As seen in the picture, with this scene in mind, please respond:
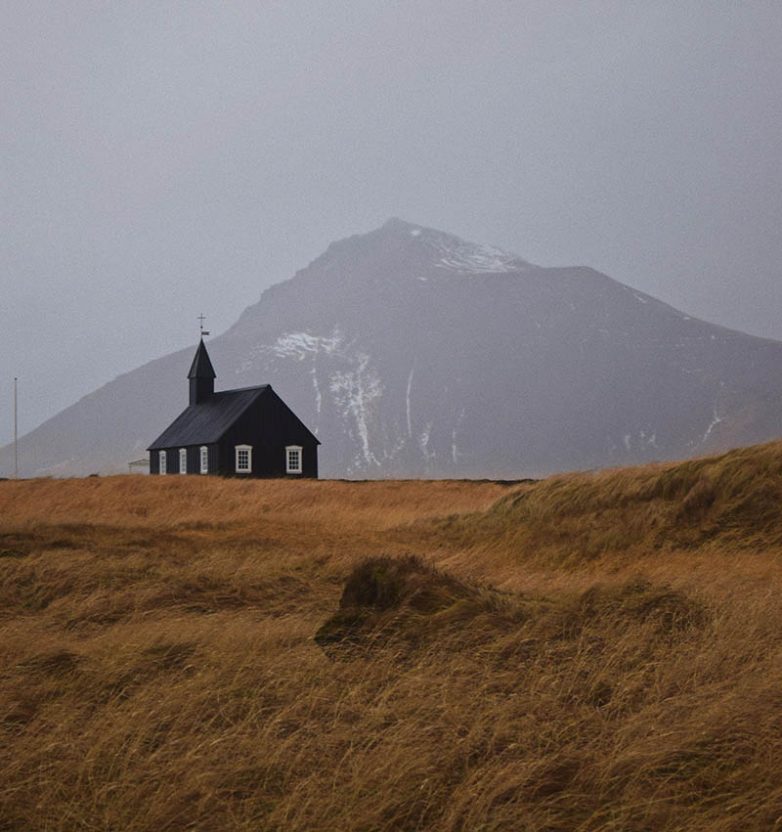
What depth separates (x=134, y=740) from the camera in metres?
6.56

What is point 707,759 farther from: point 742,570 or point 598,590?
point 742,570

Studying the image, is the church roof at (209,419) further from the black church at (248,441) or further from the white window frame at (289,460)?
the white window frame at (289,460)

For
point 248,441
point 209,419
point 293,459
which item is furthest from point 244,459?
point 209,419

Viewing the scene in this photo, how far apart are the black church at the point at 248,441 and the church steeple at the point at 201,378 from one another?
385 centimetres

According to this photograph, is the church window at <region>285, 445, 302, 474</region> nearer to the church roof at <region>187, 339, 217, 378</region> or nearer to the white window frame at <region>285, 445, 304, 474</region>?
the white window frame at <region>285, 445, 304, 474</region>

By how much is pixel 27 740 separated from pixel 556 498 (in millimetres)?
16567

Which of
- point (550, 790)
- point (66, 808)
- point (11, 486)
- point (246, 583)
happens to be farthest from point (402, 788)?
point (11, 486)

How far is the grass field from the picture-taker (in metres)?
5.68

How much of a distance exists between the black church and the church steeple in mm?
→ 3848

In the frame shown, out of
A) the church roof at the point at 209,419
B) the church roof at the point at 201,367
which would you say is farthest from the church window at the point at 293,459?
the church roof at the point at 201,367

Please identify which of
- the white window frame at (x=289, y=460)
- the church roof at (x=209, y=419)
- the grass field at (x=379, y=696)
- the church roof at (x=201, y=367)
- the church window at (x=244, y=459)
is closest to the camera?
the grass field at (x=379, y=696)

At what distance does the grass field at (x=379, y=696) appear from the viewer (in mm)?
5680

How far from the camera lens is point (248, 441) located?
195ft

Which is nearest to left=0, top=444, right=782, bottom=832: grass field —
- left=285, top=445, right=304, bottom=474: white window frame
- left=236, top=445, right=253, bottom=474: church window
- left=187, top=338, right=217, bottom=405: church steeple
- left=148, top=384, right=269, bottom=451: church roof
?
left=236, top=445, right=253, bottom=474: church window
